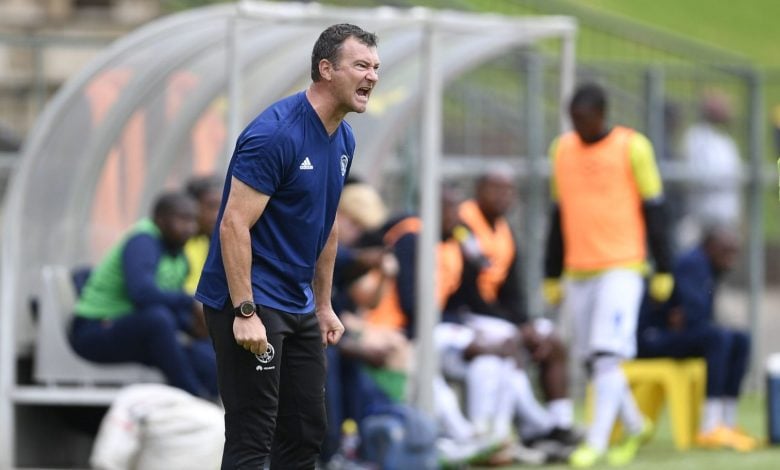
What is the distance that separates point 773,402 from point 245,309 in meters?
6.50

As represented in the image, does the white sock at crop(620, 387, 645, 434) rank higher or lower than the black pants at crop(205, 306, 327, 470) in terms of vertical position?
lower

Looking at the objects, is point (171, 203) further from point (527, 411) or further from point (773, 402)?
point (773, 402)

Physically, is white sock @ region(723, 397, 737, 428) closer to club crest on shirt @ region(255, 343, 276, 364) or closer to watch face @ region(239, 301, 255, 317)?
club crest on shirt @ region(255, 343, 276, 364)

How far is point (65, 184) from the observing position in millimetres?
11078

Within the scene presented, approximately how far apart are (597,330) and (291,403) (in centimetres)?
446

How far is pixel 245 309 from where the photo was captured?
21.3 ft

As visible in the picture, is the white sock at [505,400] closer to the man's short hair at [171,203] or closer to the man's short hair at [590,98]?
the man's short hair at [590,98]

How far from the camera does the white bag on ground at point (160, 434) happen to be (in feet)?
30.8

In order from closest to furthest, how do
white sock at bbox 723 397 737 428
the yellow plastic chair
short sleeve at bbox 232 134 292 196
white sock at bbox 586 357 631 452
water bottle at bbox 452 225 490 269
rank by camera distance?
short sleeve at bbox 232 134 292 196 < white sock at bbox 586 357 631 452 < water bottle at bbox 452 225 490 269 < the yellow plastic chair < white sock at bbox 723 397 737 428

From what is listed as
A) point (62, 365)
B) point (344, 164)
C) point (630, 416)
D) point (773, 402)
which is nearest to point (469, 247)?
point (630, 416)

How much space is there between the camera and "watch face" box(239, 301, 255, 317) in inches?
255

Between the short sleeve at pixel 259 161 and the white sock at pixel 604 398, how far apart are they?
16.4 ft

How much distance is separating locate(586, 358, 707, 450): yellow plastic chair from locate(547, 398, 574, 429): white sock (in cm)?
54

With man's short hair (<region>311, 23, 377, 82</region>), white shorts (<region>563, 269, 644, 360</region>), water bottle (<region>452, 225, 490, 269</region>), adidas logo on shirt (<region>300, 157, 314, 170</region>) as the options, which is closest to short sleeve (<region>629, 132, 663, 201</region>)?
white shorts (<region>563, 269, 644, 360</region>)
